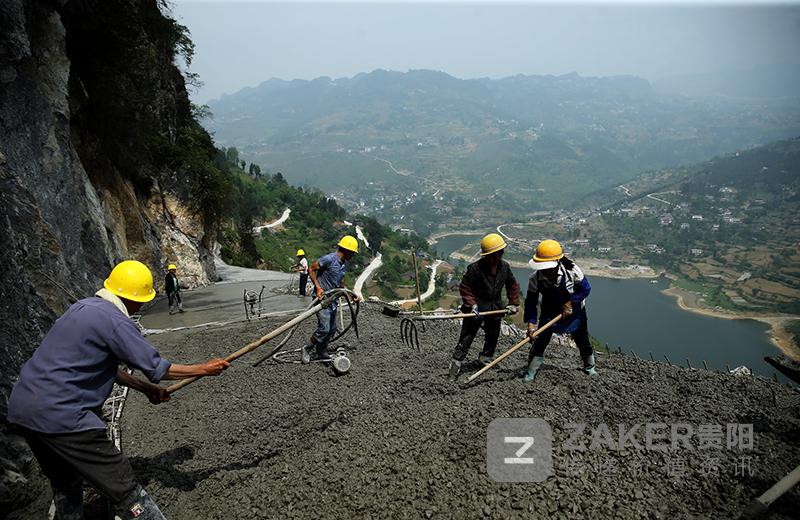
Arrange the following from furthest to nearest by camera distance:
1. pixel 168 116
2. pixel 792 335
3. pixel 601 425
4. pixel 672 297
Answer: pixel 672 297
pixel 792 335
pixel 168 116
pixel 601 425

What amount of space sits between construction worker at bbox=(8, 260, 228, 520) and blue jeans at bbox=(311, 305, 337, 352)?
405 centimetres

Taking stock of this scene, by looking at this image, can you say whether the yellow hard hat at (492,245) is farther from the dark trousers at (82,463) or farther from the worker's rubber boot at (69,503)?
the worker's rubber boot at (69,503)

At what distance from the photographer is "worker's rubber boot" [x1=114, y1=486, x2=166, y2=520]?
133 inches

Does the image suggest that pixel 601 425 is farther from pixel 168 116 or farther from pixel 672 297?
pixel 672 297

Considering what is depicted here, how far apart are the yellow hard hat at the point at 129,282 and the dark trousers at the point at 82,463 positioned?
1044mm

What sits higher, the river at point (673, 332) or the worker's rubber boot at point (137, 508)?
the worker's rubber boot at point (137, 508)

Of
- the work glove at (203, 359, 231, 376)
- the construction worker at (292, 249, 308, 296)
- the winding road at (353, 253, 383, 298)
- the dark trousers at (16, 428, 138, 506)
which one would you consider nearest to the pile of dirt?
the dark trousers at (16, 428, 138, 506)

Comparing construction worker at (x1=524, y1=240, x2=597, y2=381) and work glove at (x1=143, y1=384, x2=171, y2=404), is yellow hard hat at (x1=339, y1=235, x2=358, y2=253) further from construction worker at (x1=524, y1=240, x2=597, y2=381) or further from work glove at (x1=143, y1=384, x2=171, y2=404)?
work glove at (x1=143, y1=384, x2=171, y2=404)

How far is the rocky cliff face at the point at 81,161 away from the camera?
5.16m

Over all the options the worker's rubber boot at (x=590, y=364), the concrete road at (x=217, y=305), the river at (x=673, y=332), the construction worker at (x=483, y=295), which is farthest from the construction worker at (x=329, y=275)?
the river at (x=673, y=332)

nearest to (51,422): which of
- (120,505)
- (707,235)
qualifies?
(120,505)

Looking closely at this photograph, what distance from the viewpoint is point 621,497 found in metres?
3.96

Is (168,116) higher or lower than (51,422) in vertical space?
higher

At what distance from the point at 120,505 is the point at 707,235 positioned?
538 ft
